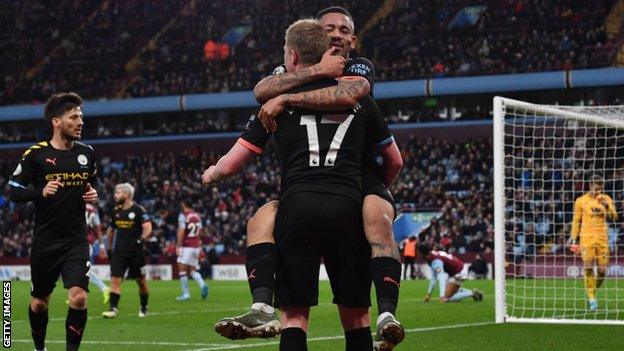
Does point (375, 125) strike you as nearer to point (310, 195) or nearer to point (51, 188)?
point (310, 195)

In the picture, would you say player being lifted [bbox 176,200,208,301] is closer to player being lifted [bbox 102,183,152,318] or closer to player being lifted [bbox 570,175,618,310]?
player being lifted [bbox 102,183,152,318]

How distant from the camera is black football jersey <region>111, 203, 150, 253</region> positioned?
18172 millimetres

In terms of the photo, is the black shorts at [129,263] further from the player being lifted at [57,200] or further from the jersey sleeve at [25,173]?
the jersey sleeve at [25,173]

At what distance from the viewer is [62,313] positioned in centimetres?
1859

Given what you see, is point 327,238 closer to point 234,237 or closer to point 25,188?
point 25,188

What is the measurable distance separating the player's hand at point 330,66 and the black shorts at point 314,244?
26.3 inches

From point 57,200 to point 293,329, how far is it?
437 cm

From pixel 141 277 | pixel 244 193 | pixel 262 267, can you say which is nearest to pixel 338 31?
pixel 262 267

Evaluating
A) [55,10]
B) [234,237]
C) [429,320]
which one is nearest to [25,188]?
[429,320]

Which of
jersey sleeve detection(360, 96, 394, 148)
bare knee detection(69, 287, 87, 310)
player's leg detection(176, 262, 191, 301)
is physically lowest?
player's leg detection(176, 262, 191, 301)

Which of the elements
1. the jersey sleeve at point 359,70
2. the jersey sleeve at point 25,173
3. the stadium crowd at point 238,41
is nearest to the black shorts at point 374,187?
the jersey sleeve at point 359,70

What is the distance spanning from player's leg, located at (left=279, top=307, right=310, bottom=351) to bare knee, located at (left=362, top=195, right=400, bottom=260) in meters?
0.54

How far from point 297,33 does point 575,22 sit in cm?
3940

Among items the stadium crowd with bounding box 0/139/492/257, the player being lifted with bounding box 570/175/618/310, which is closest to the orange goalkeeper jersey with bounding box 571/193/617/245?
the player being lifted with bounding box 570/175/618/310
